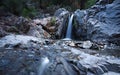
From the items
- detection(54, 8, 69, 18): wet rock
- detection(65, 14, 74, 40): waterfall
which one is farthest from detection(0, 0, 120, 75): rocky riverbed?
detection(65, 14, 74, 40): waterfall

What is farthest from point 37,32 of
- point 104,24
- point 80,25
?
point 104,24

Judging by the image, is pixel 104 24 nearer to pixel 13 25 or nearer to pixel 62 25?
pixel 62 25

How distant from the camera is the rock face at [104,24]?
43.3ft

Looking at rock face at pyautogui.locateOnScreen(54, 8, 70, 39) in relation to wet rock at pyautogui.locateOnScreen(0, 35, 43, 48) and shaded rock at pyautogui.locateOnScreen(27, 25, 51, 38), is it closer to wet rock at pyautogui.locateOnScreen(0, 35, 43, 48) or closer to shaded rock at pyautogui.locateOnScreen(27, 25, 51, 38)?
shaded rock at pyautogui.locateOnScreen(27, 25, 51, 38)

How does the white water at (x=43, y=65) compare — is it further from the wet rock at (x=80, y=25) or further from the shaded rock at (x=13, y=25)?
the wet rock at (x=80, y=25)

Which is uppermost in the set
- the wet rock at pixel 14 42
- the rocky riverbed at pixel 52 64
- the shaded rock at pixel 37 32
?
the shaded rock at pixel 37 32

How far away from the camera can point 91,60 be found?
772cm

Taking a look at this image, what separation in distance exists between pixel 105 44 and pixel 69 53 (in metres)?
4.14

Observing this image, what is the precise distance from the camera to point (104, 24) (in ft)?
46.1

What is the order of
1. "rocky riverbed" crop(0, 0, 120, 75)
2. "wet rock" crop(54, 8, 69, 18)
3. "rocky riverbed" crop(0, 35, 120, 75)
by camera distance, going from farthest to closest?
"wet rock" crop(54, 8, 69, 18) → "rocky riverbed" crop(0, 0, 120, 75) → "rocky riverbed" crop(0, 35, 120, 75)

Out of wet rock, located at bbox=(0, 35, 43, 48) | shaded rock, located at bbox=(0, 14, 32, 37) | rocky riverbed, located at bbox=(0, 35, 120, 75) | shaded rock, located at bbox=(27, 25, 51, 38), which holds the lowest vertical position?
rocky riverbed, located at bbox=(0, 35, 120, 75)

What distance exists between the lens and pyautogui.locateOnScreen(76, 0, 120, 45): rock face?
13.2 m

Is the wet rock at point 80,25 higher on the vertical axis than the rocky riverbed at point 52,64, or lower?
higher

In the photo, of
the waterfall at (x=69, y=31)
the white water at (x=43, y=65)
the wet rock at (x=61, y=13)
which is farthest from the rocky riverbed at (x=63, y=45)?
the waterfall at (x=69, y=31)
